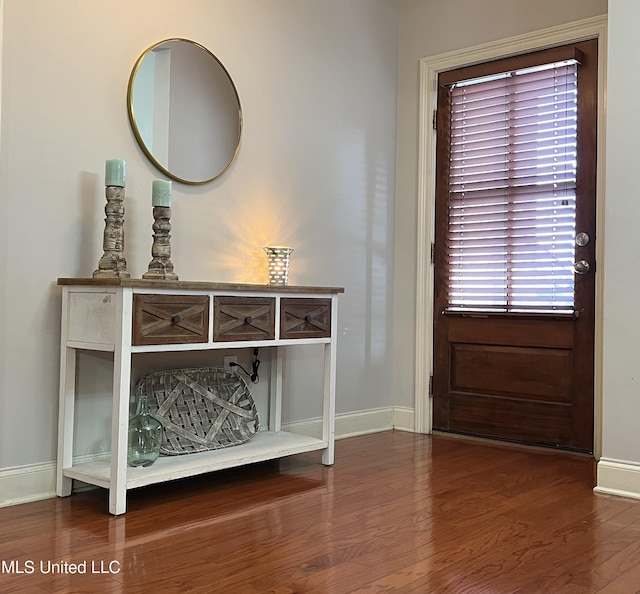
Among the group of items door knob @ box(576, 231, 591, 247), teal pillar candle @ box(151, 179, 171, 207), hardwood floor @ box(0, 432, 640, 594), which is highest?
teal pillar candle @ box(151, 179, 171, 207)

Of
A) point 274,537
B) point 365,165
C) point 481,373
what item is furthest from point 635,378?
point 365,165

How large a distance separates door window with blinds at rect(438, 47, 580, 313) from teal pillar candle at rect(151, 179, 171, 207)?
1.84m

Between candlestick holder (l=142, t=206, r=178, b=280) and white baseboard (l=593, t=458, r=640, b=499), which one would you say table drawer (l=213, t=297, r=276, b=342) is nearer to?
candlestick holder (l=142, t=206, r=178, b=280)

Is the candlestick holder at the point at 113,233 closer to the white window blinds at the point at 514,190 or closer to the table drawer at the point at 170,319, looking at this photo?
the table drawer at the point at 170,319

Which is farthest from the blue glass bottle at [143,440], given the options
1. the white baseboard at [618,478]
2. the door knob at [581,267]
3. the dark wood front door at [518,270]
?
the door knob at [581,267]

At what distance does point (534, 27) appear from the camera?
3.77 m

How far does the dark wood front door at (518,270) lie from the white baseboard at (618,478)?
0.70 m

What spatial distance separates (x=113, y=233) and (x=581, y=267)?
7.28ft

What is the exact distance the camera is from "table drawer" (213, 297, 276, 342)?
2.68 metres

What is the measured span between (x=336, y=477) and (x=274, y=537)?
0.84 meters

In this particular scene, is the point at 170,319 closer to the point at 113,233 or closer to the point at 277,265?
the point at 113,233

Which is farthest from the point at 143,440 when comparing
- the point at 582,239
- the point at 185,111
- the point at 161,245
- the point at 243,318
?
the point at 582,239

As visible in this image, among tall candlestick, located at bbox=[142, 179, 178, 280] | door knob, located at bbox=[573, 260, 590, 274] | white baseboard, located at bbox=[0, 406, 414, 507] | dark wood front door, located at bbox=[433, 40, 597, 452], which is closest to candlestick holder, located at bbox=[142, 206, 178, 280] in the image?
tall candlestick, located at bbox=[142, 179, 178, 280]

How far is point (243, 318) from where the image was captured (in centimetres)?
277
